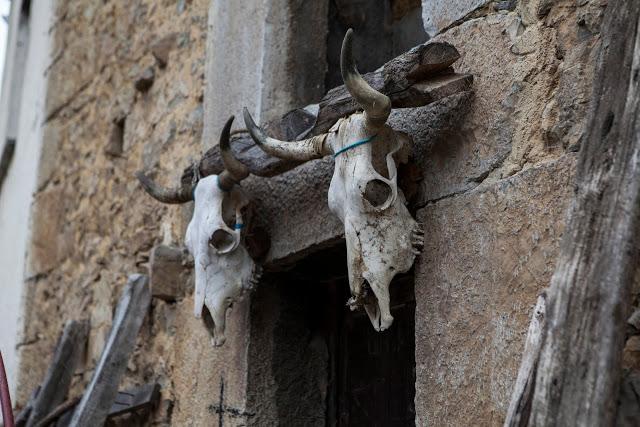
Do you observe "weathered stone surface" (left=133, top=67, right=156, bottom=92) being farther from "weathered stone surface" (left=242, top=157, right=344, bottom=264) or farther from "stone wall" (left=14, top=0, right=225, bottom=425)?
"weathered stone surface" (left=242, top=157, right=344, bottom=264)

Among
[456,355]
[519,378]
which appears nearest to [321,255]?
[456,355]

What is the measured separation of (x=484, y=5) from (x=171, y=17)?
1.92 metres

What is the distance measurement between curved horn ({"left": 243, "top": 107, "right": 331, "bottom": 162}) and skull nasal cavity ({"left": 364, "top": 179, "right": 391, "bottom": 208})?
19cm

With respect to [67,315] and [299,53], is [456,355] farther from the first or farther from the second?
[67,315]

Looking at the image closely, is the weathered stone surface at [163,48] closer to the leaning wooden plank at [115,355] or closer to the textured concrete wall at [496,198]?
the leaning wooden plank at [115,355]

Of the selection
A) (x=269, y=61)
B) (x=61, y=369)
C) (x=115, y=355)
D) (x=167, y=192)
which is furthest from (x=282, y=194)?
(x=61, y=369)

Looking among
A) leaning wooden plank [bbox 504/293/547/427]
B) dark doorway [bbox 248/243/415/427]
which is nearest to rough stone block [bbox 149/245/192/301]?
dark doorway [bbox 248/243/415/427]

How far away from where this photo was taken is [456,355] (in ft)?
7.93

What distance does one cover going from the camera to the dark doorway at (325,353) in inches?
125

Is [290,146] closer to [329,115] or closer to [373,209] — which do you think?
[329,115]

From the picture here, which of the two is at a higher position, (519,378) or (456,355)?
(456,355)

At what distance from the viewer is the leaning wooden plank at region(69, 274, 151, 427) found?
3.70m

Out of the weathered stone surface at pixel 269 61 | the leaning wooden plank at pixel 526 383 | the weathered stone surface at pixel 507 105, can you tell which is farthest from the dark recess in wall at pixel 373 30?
the leaning wooden plank at pixel 526 383

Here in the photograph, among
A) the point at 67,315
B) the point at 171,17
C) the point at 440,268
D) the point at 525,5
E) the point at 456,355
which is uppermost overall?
the point at 171,17
